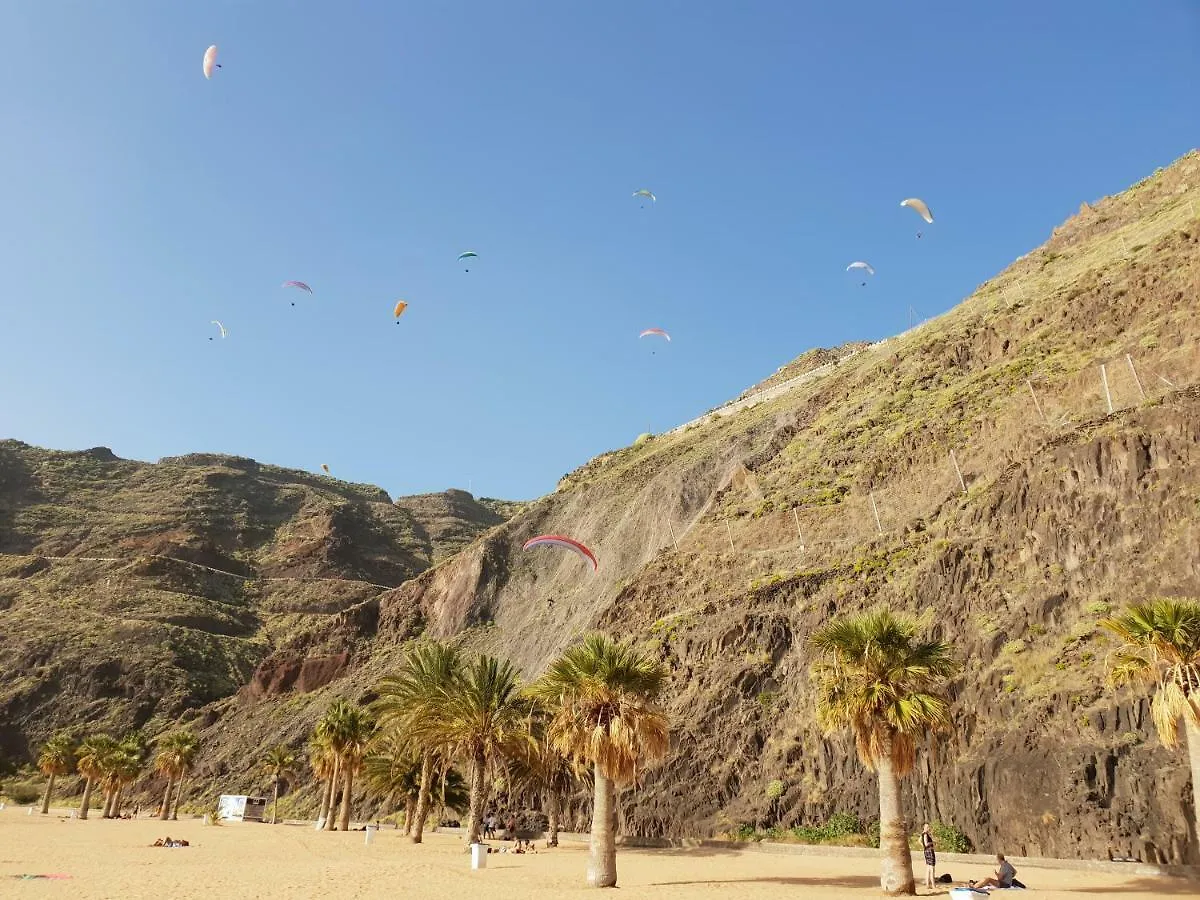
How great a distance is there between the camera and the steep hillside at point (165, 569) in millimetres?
88062

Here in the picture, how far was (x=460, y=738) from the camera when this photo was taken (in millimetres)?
34281

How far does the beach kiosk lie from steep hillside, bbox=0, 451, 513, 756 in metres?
21.9

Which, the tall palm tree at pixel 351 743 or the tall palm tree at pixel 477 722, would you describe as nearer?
the tall palm tree at pixel 477 722

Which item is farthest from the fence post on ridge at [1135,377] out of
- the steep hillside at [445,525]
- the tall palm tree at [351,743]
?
the steep hillside at [445,525]

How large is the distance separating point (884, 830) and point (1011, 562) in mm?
18315

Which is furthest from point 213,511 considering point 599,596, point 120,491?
point 599,596

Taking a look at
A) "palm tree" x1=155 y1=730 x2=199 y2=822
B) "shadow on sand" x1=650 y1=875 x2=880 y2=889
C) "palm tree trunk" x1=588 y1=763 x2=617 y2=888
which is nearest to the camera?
"palm tree trunk" x1=588 y1=763 x2=617 y2=888

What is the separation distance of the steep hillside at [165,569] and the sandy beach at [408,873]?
48287 millimetres

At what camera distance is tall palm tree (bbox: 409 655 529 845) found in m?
33.8

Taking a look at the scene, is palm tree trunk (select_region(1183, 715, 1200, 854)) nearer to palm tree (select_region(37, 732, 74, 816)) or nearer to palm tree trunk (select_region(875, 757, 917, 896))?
palm tree trunk (select_region(875, 757, 917, 896))

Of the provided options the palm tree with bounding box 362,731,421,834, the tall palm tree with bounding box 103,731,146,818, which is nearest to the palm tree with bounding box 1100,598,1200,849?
the palm tree with bounding box 362,731,421,834

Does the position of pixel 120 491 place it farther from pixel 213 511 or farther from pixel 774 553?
pixel 774 553

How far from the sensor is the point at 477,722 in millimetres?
33750

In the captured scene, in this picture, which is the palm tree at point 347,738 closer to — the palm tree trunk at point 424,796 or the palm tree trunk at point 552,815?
the palm tree trunk at point 424,796
